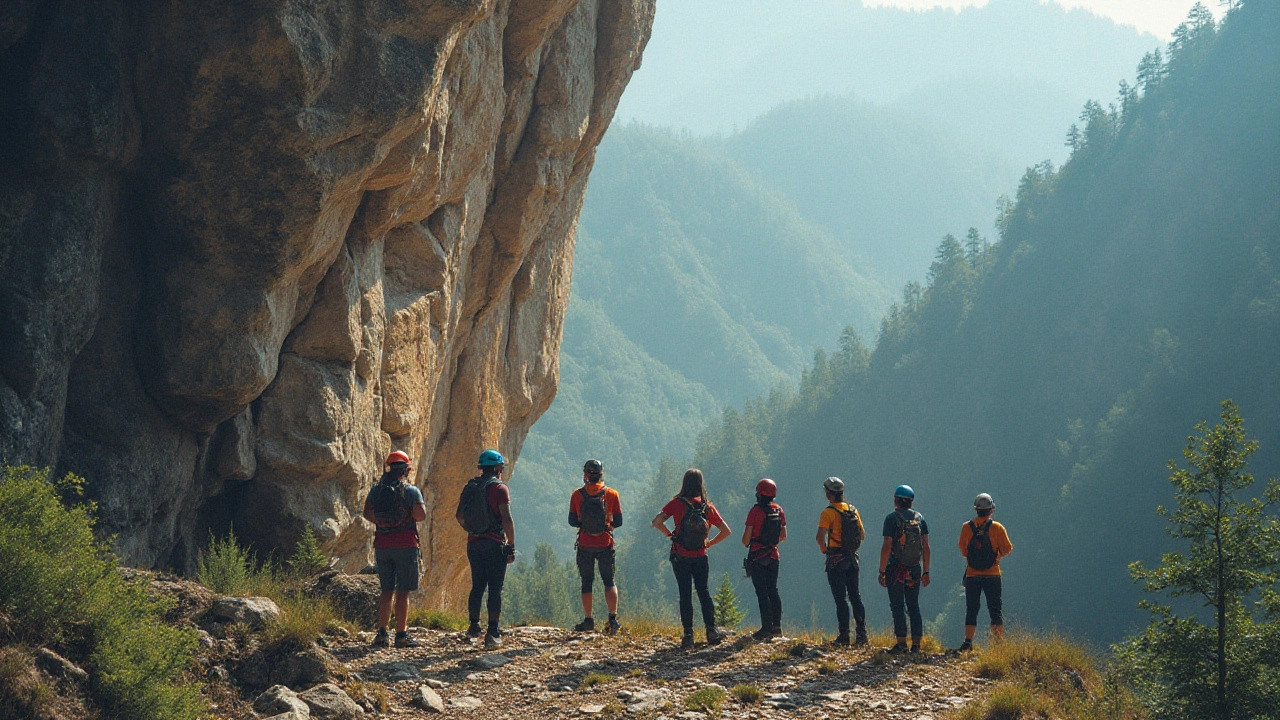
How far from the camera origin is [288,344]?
14258 mm

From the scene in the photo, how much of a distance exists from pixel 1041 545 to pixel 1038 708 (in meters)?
111

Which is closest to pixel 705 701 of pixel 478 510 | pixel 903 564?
pixel 478 510

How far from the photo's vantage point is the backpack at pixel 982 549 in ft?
40.7

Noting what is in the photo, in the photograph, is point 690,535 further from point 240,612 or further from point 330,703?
point 240,612

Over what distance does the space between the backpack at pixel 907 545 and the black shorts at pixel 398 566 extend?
557 centimetres

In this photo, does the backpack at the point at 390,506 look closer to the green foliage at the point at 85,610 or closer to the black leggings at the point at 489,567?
the black leggings at the point at 489,567


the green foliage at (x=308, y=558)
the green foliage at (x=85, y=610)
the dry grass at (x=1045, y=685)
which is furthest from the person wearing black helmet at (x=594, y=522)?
the green foliage at (x=85, y=610)

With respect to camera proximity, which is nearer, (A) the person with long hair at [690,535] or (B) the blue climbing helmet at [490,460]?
(B) the blue climbing helmet at [490,460]

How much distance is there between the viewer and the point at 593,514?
1209 centimetres

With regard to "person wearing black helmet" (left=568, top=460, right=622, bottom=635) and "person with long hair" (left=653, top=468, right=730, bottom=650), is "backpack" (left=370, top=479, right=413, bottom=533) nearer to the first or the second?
"person wearing black helmet" (left=568, top=460, right=622, bottom=635)

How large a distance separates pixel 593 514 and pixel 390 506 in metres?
2.43

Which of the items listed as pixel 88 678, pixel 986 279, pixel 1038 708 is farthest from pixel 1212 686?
pixel 986 279

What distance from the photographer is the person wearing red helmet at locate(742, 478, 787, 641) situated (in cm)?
1201

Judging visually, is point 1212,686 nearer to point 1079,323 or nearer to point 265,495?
point 265,495
